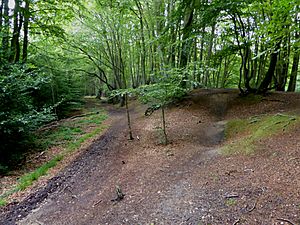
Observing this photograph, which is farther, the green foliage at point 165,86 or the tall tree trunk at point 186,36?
the tall tree trunk at point 186,36

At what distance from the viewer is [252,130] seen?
6633 mm

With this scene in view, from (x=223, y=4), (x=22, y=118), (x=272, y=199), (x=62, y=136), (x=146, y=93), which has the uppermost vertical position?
(x=223, y=4)

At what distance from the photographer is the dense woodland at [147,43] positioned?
6609 mm

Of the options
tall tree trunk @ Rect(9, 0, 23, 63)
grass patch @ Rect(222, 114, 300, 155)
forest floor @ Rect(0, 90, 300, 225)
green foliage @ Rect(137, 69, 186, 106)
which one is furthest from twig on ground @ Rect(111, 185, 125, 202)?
tall tree trunk @ Rect(9, 0, 23, 63)

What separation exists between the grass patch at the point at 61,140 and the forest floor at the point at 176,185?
56 centimetres

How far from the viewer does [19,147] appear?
766cm

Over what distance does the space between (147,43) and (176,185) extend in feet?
31.7

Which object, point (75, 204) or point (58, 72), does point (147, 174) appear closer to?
point (75, 204)

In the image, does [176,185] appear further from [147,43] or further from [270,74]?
[147,43]

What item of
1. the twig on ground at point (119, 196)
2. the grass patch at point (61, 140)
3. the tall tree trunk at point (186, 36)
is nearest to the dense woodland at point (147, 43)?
the tall tree trunk at point (186, 36)

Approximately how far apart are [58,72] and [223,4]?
1034cm

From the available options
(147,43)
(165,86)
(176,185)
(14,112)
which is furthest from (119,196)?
(147,43)

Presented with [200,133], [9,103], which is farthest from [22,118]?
[200,133]

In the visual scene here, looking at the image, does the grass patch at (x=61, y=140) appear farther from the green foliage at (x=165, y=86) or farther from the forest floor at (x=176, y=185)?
the green foliage at (x=165, y=86)
